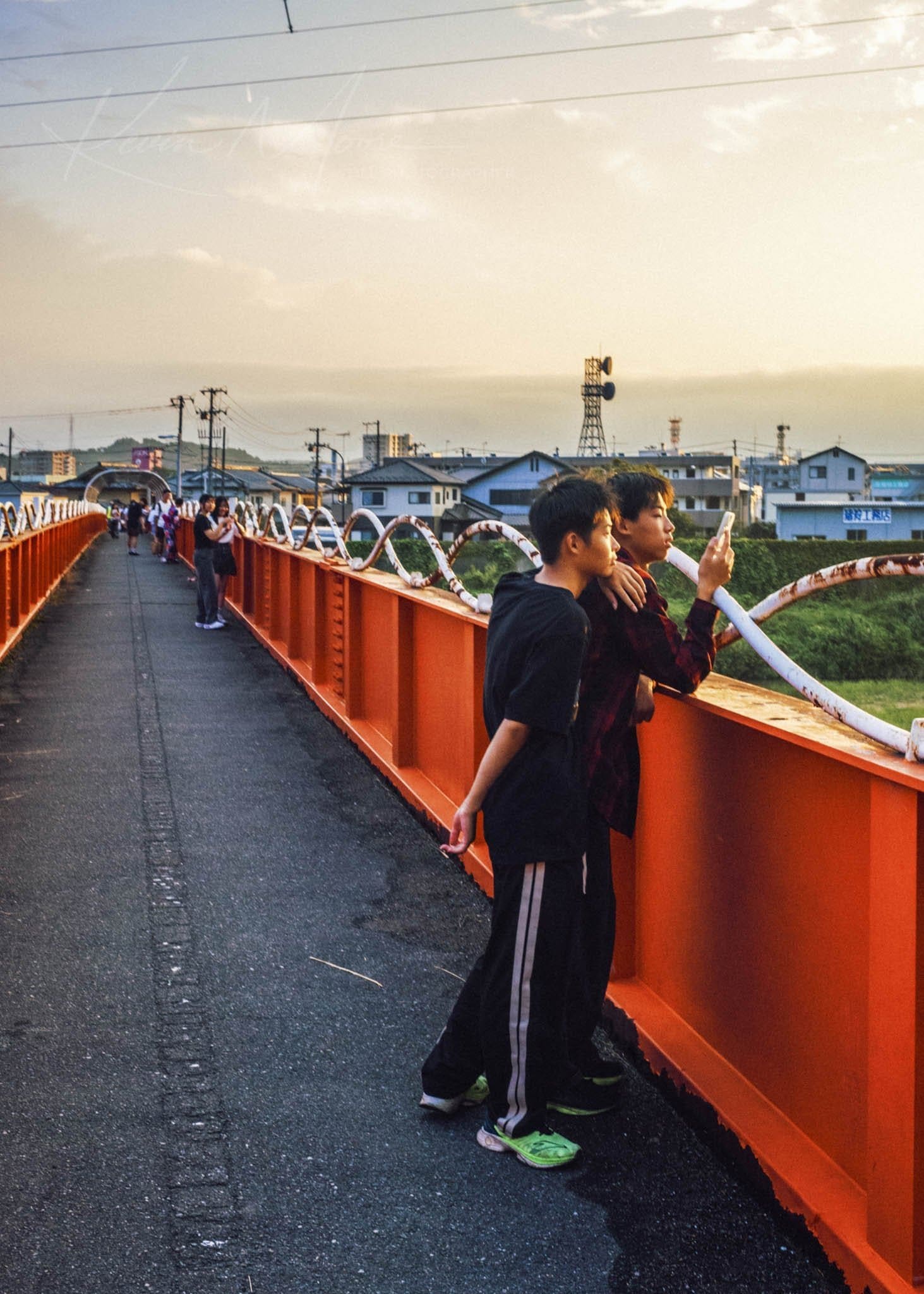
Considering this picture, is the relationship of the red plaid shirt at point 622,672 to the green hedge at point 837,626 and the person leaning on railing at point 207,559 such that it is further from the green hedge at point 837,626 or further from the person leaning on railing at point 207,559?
the green hedge at point 837,626

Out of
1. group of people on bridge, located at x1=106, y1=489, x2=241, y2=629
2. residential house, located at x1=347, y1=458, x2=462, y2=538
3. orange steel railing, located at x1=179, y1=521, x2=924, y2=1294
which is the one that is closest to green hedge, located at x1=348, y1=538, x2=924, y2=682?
residential house, located at x1=347, y1=458, x2=462, y2=538

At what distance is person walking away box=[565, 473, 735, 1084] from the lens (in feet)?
9.84

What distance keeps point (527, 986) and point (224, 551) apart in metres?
12.5

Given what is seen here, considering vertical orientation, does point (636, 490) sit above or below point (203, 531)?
below

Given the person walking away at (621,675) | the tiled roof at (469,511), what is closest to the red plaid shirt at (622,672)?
the person walking away at (621,675)

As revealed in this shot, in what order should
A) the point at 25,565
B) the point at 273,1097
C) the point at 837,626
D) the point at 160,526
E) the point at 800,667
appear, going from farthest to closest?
the point at 837,626 < the point at 160,526 < the point at 25,565 < the point at 273,1097 < the point at 800,667

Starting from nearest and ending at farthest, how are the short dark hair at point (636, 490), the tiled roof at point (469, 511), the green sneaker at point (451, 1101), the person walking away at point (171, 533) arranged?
the short dark hair at point (636, 490) → the green sneaker at point (451, 1101) → the person walking away at point (171, 533) → the tiled roof at point (469, 511)

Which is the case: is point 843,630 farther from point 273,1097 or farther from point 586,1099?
point 273,1097

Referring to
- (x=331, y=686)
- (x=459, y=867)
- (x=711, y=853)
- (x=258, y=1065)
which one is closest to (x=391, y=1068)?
(x=258, y=1065)

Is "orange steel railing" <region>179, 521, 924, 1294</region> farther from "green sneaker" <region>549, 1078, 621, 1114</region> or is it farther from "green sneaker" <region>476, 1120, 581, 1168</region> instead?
"green sneaker" <region>476, 1120, 581, 1168</region>

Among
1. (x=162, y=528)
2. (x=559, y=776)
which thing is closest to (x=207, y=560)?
(x=559, y=776)

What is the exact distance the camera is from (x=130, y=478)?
99.1m

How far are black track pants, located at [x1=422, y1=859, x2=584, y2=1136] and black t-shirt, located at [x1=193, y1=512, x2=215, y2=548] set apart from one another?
12.2 meters

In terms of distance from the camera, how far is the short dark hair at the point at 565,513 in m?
2.88
